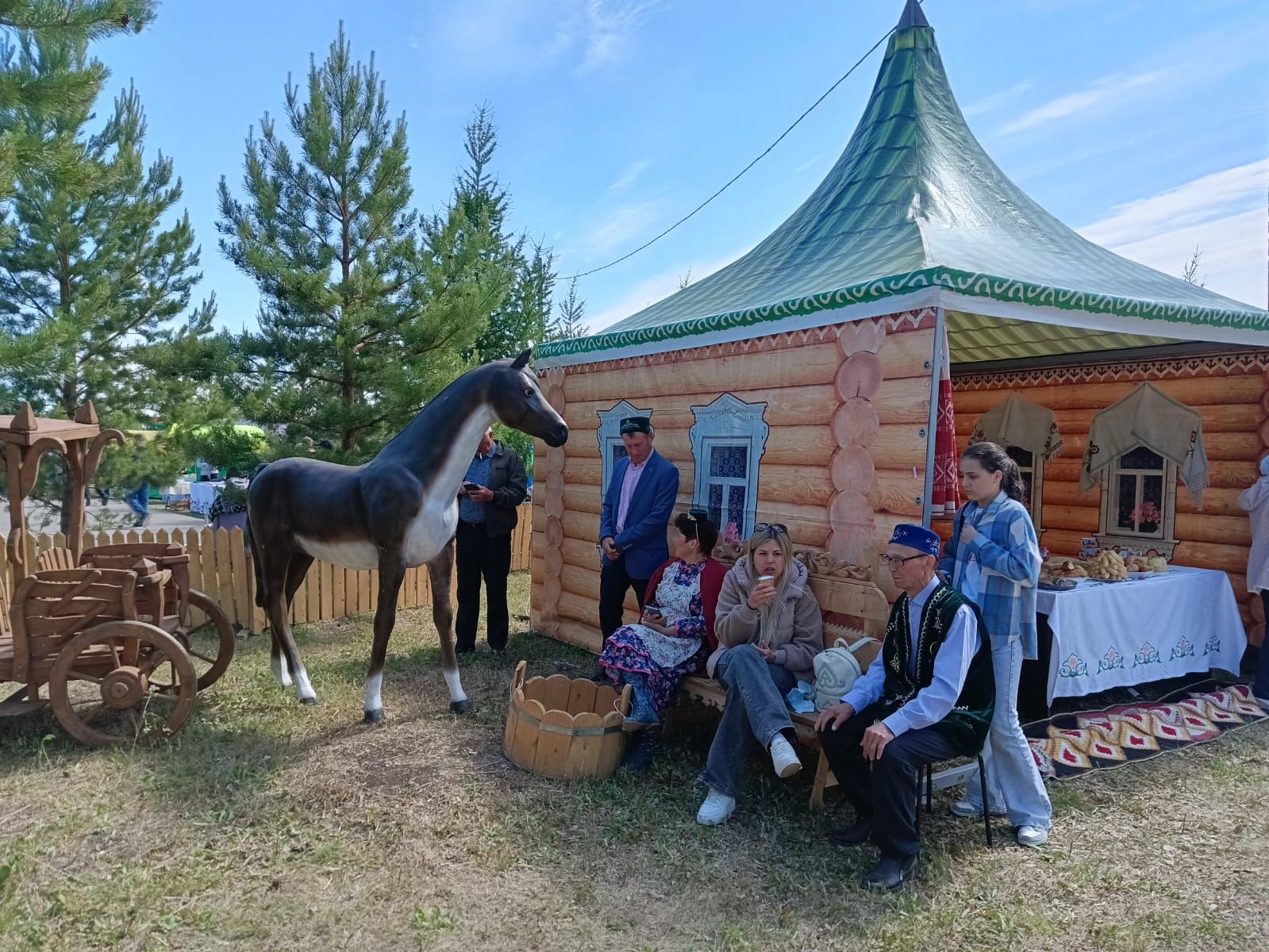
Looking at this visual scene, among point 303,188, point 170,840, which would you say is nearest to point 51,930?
point 170,840

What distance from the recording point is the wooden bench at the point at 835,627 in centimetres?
377

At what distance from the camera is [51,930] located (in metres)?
2.78

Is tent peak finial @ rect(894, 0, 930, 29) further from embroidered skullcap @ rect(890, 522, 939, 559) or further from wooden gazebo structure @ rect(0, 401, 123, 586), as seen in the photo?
wooden gazebo structure @ rect(0, 401, 123, 586)

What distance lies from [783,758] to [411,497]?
264cm

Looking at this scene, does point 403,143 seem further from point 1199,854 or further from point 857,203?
point 1199,854

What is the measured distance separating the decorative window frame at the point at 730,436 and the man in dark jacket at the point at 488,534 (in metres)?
1.57

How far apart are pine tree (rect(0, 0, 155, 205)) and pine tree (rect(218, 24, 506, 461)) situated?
325 centimetres

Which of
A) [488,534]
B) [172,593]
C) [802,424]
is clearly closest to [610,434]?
[488,534]

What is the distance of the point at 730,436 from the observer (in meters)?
5.41

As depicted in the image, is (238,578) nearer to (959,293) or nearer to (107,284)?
(107,284)

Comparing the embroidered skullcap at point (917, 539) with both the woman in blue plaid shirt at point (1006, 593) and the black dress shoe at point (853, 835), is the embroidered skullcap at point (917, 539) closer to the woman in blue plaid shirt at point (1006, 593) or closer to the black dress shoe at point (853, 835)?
the woman in blue plaid shirt at point (1006, 593)

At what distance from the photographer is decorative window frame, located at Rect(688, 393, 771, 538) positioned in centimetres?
517

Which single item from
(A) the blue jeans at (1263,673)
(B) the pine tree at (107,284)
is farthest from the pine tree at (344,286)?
(A) the blue jeans at (1263,673)

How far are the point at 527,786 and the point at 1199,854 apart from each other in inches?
125
